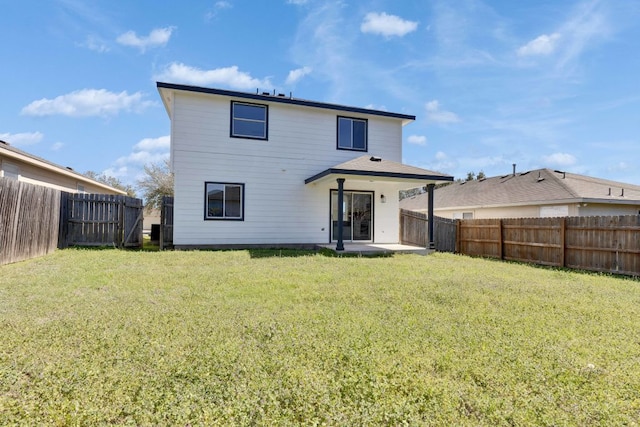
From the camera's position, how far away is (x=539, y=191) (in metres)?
17.3

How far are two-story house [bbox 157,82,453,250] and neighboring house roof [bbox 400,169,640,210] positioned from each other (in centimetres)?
838

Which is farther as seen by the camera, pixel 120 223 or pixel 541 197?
pixel 541 197

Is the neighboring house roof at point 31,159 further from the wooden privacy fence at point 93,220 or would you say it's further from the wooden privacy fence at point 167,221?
the wooden privacy fence at point 167,221

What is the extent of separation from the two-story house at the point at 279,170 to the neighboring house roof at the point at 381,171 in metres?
0.04

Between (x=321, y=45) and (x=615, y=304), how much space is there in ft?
39.0

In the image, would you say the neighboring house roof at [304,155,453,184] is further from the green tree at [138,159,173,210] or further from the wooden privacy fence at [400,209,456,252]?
the green tree at [138,159,173,210]

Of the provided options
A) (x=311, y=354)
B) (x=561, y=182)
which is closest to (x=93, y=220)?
(x=311, y=354)

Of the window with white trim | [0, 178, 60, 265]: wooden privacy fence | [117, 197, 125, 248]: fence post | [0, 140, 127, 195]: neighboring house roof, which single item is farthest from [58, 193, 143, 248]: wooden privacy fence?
the window with white trim

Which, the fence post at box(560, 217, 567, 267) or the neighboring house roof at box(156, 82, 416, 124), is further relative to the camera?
the neighboring house roof at box(156, 82, 416, 124)

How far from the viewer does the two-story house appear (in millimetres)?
11359

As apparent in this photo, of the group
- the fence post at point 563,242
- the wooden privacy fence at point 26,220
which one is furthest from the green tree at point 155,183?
the fence post at point 563,242

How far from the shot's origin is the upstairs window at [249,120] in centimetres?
1194

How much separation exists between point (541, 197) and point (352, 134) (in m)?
10.9

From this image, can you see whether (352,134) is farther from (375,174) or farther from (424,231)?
(424,231)
